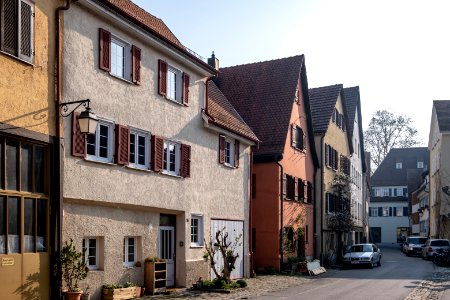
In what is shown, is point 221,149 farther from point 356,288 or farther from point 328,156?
point 328,156

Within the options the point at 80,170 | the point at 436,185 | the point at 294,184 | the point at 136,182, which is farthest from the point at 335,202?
the point at 80,170

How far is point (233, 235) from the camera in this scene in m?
25.4

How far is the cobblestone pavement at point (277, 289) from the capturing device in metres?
19.2

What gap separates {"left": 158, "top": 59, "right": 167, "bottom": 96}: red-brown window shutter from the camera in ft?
64.8

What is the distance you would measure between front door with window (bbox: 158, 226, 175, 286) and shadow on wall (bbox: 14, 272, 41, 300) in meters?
6.37

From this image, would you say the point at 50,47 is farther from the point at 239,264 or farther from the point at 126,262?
the point at 239,264

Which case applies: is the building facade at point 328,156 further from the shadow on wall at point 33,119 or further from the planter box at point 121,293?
the shadow on wall at point 33,119

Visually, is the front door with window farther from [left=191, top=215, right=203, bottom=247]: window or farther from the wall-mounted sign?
the wall-mounted sign

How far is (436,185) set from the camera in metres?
54.0

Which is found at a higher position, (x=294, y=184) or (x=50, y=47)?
(x=50, y=47)

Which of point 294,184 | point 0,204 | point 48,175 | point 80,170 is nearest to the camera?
point 0,204

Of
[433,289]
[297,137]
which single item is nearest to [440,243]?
[297,137]

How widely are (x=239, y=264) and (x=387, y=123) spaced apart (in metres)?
48.3

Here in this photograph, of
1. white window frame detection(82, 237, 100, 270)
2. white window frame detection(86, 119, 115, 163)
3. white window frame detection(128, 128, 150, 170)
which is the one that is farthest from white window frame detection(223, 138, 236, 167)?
white window frame detection(82, 237, 100, 270)
